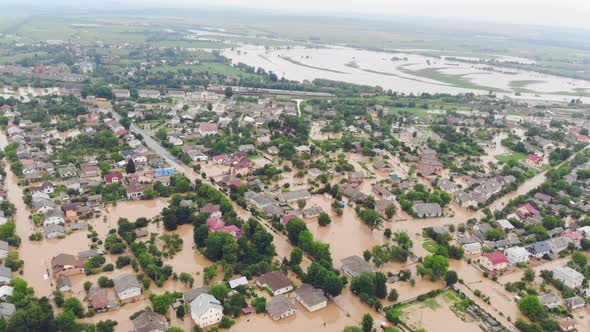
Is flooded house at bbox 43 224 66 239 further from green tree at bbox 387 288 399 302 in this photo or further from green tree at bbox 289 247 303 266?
green tree at bbox 387 288 399 302

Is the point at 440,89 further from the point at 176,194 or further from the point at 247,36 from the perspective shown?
the point at 247,36

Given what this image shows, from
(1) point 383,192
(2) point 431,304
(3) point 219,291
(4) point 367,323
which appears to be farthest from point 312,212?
(4) point 367,323

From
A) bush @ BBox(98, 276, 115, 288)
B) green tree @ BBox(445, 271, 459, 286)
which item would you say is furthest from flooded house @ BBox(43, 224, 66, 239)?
green tree @ BBox(445, 271, 459, 286)

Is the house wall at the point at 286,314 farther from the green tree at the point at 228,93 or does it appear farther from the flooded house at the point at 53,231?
the green tree at the point at 228,93

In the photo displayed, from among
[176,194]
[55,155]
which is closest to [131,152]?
[55,155]

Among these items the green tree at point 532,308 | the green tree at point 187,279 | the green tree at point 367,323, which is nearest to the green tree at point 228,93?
the green tree at point 187,279

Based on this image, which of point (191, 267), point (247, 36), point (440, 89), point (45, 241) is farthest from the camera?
point (247, 36)

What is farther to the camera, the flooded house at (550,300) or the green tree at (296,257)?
the green tree at (296,257)

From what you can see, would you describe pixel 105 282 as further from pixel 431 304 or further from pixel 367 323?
pixel 431 304
